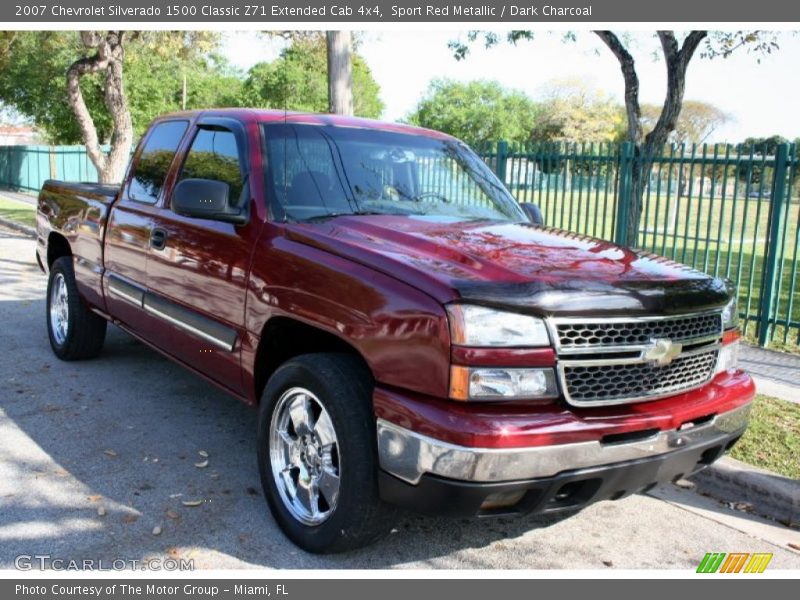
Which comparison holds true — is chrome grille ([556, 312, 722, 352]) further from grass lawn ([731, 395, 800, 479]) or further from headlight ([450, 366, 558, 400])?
grass lawn ([731, 395, 800, 479])

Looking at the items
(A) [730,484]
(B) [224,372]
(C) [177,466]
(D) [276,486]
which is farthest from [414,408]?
(A) [730,484]

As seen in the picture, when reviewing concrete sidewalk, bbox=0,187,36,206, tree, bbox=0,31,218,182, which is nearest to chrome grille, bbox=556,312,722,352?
tree, bbox=0,31,218,182

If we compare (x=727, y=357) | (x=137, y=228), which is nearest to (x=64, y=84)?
(x=137, y=228)

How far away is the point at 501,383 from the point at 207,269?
2012mm

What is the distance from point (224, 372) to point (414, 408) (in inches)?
65.0

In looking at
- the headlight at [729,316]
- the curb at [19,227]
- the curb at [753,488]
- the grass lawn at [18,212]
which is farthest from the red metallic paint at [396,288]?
the grass lawn at [18,212]

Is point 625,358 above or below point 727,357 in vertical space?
above

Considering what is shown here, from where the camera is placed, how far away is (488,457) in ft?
9.09

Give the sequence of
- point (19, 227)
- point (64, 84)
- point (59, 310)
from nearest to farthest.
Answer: point (59, 310) → point (19, 227) → point (64, 84)

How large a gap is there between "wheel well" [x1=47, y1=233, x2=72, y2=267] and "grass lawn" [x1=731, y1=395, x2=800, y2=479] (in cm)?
553

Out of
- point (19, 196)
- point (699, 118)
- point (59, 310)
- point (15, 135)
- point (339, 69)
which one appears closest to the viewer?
point (59, 310)

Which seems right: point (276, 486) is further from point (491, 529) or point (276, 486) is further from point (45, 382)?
point (45, 382)

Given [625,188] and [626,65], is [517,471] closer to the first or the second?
[625,188]

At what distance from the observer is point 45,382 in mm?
5941
